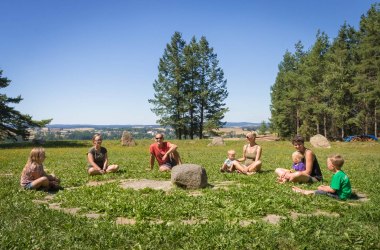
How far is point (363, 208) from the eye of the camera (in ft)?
26.4

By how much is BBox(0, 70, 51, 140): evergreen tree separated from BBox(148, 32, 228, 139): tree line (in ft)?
70.5

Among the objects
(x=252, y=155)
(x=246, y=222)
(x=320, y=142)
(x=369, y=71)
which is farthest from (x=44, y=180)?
(x=369, y=71)

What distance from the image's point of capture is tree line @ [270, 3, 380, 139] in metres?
50.7

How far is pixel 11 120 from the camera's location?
160 feet

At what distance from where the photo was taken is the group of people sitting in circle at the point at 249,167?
942cm

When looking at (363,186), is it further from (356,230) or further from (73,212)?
(73,212)

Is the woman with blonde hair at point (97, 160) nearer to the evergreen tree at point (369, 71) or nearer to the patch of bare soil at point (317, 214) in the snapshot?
the patch of bare soil at point (317, 214)

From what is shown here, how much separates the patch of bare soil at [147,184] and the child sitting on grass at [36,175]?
2.46 m

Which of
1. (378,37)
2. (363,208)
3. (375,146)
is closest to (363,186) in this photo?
(363,208)

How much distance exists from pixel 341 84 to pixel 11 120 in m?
51.0

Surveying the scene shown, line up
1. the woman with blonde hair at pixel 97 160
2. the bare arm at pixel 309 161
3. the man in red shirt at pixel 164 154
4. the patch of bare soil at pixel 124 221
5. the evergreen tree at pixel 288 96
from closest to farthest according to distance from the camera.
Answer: the patch of bare soil at pixel 124 221 → the bare arm at pixel 309 161 → the woman with blonde hair at pixel 97 160 → the man in red shirt at pixel 164 154 → the evergreen tree at pixel 288 96

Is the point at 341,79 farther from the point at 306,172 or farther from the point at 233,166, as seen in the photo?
the point at 306,172

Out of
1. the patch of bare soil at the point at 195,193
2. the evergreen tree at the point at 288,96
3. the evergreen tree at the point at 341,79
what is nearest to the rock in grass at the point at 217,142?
the evergreen tree at the point at 341,79

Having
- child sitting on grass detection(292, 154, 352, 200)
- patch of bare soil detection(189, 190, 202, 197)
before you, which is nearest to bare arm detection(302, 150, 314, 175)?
child sitting on grass detection(292, 154, 352, 200)
